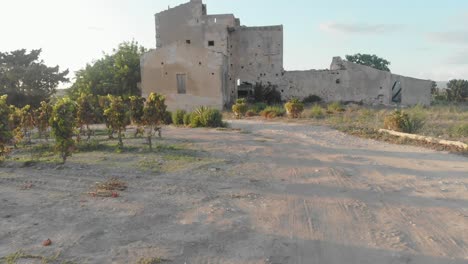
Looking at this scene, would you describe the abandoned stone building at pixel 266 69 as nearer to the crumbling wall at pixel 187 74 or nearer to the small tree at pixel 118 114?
the crumbling wall at pixel 187 74

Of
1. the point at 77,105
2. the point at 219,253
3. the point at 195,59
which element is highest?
the point at 195,59

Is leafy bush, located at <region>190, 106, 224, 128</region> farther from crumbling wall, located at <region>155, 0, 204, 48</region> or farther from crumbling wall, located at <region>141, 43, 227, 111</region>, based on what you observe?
crumbling wall, located at <region>155, 0, 204, 48</region>

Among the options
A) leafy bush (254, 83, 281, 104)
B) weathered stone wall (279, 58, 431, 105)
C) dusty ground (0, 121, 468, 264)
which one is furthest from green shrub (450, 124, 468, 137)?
leafy bush (254, 83, 281, 104)

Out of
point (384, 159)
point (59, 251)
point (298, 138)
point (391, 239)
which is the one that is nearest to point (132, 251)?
point (59, 251)

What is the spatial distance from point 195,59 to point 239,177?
19.5 metres

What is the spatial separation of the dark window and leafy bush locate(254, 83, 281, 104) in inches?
279

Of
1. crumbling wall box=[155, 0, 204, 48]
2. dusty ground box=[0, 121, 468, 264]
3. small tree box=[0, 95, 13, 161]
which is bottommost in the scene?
dusty ground box=[0, 121, 468, 264]

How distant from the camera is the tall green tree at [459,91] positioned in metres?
39.9

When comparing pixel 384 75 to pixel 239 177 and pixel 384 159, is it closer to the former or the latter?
pixel 384 159

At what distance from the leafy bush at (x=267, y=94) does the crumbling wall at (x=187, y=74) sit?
5.19m

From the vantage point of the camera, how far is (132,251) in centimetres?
397

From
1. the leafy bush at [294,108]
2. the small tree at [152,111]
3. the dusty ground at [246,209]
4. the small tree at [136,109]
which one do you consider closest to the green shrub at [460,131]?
the dusty ground at [246,209]

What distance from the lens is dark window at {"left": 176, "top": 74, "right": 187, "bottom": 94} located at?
26.1 meters

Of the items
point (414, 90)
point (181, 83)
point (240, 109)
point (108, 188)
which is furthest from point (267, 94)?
point (108, 188)
